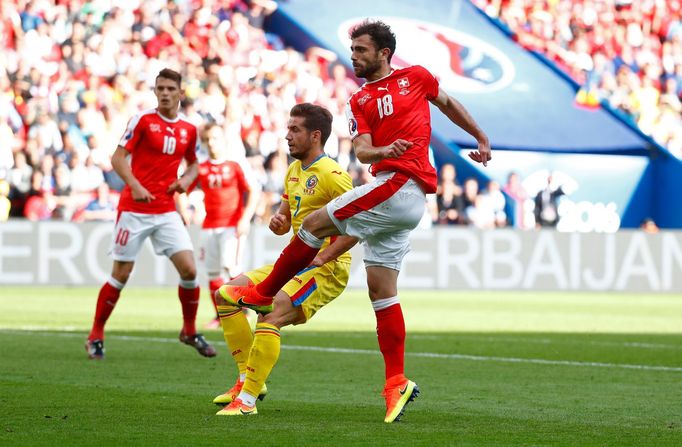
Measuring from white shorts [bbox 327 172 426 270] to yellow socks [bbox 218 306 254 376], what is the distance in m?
1.11

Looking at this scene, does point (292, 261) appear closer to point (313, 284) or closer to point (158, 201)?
point (313, 284)

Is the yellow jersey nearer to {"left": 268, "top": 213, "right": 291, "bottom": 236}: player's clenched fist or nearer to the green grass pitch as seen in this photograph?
{"left": 268, "top": 213, "right": 291, "bottom": 236}: player's clenched fist

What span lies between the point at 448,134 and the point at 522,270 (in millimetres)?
4369

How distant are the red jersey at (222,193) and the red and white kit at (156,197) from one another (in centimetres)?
366

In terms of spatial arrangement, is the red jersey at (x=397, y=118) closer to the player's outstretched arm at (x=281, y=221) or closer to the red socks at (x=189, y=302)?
the player's outstretched arm at (x=281, y=221)

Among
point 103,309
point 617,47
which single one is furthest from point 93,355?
point 617,47

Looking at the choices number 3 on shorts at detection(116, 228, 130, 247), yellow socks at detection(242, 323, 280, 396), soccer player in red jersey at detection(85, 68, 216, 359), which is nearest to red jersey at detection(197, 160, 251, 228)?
soccer player in red jersey at detection(85, 68, 216, 359)

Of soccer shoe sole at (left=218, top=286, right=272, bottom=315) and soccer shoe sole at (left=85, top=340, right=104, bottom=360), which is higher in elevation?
soccer shoe sole at (left=218, top=286, right=272, bottom=315)

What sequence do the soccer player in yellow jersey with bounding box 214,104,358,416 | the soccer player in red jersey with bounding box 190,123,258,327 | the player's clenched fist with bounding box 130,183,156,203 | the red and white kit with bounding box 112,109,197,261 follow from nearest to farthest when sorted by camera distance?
the soccer player in yellow jersey with bounding box 214,104,358,416
the player's clenched fist with bounding box 130,183,156,203
the red and white kit with bounding box 112,109,197,261
the soccer player in red jersey with bounding box 190,123,258,327

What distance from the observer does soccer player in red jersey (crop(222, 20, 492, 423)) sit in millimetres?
6898

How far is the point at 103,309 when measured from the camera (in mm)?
10977

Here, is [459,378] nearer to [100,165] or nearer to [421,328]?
[421,328]

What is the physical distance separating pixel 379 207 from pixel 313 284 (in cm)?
79

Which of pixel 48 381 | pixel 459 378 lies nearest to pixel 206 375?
pixel 48 381
